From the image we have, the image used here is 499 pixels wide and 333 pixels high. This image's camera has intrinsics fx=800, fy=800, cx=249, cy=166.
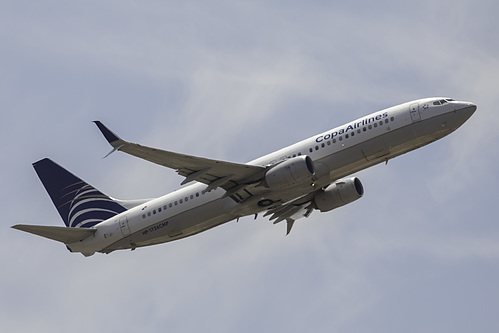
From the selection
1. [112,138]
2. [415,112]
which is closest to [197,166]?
[112,138]

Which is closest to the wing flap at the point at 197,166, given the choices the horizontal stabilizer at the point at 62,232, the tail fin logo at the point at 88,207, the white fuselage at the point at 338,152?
the white fuselage at the point at 338,152

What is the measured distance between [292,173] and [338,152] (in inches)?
125

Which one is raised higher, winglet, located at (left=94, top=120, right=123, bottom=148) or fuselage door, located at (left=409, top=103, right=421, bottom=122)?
winglet, located at (left=94, top=120, right=123, bottom=148)

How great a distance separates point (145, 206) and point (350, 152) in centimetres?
1417

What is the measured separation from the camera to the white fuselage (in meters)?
46.4

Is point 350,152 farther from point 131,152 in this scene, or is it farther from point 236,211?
point 131,152

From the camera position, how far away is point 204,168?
45.7 metres

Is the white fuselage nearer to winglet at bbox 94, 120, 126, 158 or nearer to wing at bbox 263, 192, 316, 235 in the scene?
wing at bbox 263, 192, 316, 235

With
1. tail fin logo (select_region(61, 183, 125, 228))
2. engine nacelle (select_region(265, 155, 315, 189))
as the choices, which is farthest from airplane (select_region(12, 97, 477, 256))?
tail fin logo (select_region(61, 183, 125, 228))

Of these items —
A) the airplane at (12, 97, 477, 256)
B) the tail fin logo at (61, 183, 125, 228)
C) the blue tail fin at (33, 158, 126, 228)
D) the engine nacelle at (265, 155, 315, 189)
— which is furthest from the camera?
the blue tail fin at (33, 158, 126, 228)

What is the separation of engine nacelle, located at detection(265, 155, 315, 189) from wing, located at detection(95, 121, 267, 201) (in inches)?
46.7

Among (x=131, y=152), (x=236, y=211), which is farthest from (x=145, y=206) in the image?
(x=131, y=152)

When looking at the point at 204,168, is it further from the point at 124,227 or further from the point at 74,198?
the point at 74,198

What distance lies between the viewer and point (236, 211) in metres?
48.9
